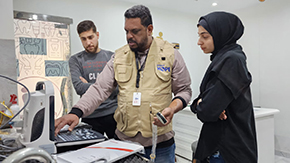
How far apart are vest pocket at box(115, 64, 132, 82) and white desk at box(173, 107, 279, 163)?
1.77 metres

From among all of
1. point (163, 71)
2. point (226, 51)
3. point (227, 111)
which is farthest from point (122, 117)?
point (226, 51)

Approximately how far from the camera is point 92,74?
208cm

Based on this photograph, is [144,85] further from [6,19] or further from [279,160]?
[279,160]

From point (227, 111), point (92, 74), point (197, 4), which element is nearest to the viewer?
point (227, 111)

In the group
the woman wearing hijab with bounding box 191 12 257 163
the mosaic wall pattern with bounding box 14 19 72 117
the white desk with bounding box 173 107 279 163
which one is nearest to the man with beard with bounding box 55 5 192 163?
the woman wearing hijab with bounding box 191 12 257 163

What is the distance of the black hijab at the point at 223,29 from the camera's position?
134cm

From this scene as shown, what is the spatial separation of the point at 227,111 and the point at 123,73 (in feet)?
2.24

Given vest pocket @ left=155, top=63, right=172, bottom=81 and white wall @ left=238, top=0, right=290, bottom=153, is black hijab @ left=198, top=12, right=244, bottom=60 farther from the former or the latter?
white wall @ left=238, top=0, right=290, bottom=153

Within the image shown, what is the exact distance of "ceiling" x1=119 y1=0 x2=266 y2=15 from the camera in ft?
12.6

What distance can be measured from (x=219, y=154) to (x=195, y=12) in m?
3.89

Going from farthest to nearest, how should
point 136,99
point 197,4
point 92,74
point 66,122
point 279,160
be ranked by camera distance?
1. point 197,4
2. point 279,160
3. point 92,74
4. point 136,99
5. point 66,122

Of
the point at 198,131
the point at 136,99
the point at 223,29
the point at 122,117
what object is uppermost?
the point at 223,29

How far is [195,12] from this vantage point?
15.1ft

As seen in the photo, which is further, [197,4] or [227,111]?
[197,4]
